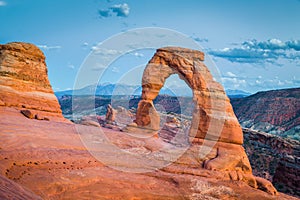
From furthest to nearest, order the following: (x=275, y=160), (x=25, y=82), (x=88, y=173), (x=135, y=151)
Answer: (x=275, y=160) < (x=25, y=82) < (x=135, y=151) < (x=88, y=173)

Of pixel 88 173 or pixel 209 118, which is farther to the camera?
pixel 209 118

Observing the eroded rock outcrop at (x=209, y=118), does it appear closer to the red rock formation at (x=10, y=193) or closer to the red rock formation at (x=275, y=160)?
the red rock formation at (x=10, y=193)

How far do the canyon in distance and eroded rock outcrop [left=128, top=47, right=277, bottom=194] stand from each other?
46 millimetres

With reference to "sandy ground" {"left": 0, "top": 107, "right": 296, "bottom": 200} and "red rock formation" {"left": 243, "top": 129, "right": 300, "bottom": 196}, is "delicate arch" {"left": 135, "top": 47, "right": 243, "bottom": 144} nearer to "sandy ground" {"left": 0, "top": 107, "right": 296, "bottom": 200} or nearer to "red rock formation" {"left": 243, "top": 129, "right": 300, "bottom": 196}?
"sandy ground" {"left": 0, "top": 107, "right": 296, "bottom": 200}

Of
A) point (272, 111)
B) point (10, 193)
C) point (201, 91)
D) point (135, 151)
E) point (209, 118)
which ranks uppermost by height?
point (201, 91)

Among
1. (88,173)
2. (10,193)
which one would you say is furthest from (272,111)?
(10,193)

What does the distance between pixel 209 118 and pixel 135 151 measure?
12.6 ft

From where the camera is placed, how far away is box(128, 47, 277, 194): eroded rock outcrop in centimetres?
1179

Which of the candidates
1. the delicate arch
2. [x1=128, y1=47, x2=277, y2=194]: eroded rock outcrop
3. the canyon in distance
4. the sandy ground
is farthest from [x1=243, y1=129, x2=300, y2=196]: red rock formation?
the sandy ground

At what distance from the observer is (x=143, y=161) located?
427 inches

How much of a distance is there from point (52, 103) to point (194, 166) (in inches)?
449

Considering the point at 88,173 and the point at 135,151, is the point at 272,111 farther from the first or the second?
the point at 88,173

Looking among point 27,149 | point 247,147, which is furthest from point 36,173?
point 247,147

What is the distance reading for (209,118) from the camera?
1311cm
